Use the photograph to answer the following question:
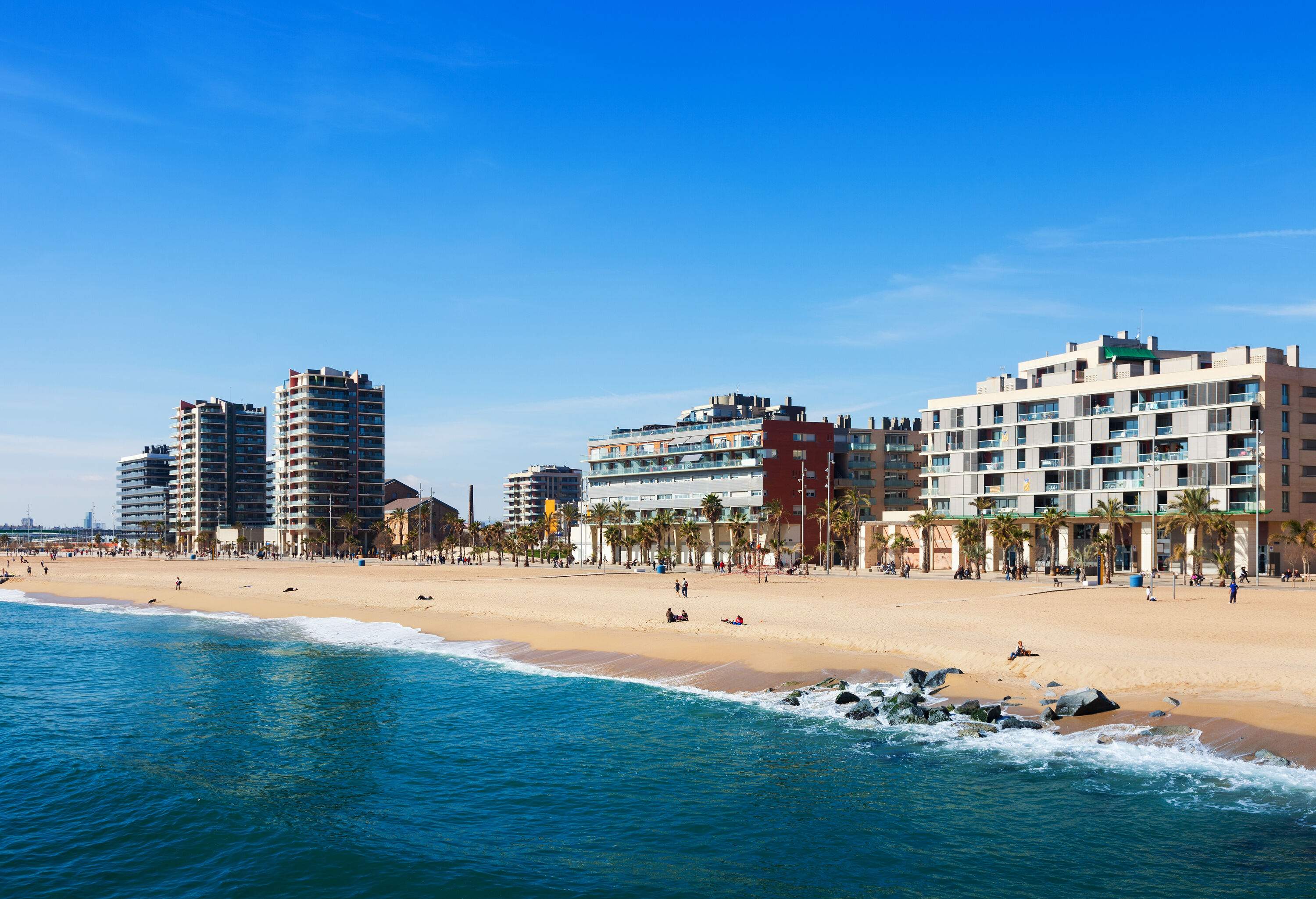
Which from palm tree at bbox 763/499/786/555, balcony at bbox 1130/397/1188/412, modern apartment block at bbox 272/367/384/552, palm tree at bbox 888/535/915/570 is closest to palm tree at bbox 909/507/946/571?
palm tree at bbox 888/535/915/570

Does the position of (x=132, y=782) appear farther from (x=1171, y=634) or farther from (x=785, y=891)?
(x=1171, y=634)

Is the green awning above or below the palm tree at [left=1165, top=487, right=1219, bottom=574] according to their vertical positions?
above

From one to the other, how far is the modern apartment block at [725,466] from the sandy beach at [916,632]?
35043 millimetres

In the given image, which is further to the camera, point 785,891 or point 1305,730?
point 1305,730

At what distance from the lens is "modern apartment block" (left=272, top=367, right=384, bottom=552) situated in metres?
192

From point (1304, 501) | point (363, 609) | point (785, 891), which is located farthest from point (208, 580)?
point (1304, 501)

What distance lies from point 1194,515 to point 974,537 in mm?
20288

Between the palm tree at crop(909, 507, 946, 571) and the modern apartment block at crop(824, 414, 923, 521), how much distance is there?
66.2 ft

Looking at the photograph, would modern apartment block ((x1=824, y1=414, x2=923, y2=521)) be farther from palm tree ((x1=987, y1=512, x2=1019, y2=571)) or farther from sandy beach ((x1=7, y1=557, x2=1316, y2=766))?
sandy beach ((x1=7, y1=557, x2=1316, y2=766))

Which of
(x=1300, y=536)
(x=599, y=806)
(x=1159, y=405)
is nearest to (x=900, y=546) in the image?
(x=1159, y=405)

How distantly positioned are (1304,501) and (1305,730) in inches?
2724

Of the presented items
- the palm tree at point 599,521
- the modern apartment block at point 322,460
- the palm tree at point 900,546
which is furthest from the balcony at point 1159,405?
the modern apartment block at point 322,460

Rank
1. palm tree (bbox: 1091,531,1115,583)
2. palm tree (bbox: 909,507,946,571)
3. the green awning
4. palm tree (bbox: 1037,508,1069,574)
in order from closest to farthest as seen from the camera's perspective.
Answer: palm tree (bbox: 1091,531,1115,583)
palm tree (bbox: 1037,508,1069,574)
palm tree (bbox: 909,507,946,571)
the green awning

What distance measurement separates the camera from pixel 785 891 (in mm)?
18141
